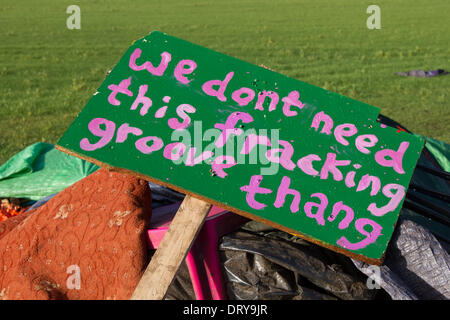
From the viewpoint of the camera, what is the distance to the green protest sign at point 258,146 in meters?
2.21

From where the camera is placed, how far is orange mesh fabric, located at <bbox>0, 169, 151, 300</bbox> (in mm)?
2375

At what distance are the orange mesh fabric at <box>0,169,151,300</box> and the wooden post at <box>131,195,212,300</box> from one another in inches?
11.9

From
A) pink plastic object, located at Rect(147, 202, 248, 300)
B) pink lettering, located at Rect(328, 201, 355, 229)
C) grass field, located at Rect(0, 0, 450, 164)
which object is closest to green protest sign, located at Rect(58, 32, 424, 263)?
pink lettering, located at Rect(328, 201, 355, 229)

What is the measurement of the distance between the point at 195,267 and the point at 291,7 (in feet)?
72.2

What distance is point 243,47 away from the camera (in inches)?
591

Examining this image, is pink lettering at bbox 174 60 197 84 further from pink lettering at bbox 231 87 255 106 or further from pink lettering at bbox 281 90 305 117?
pink lettering at bbox 281 90 305 117

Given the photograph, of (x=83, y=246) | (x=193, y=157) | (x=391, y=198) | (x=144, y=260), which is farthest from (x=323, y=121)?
(x=83, y=246)

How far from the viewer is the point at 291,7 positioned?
2327cm

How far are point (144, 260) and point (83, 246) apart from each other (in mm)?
285

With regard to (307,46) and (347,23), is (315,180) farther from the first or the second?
(347,23)

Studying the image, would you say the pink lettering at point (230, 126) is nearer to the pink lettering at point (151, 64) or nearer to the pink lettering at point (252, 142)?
the pink lettering at point (252, 142)

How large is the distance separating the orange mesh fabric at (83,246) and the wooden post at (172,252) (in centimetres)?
30

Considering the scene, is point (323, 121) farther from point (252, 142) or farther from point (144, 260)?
point (144, 260)

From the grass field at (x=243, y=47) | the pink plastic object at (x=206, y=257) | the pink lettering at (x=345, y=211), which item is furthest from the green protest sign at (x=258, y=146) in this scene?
the grass field at (x=243, y=47)
